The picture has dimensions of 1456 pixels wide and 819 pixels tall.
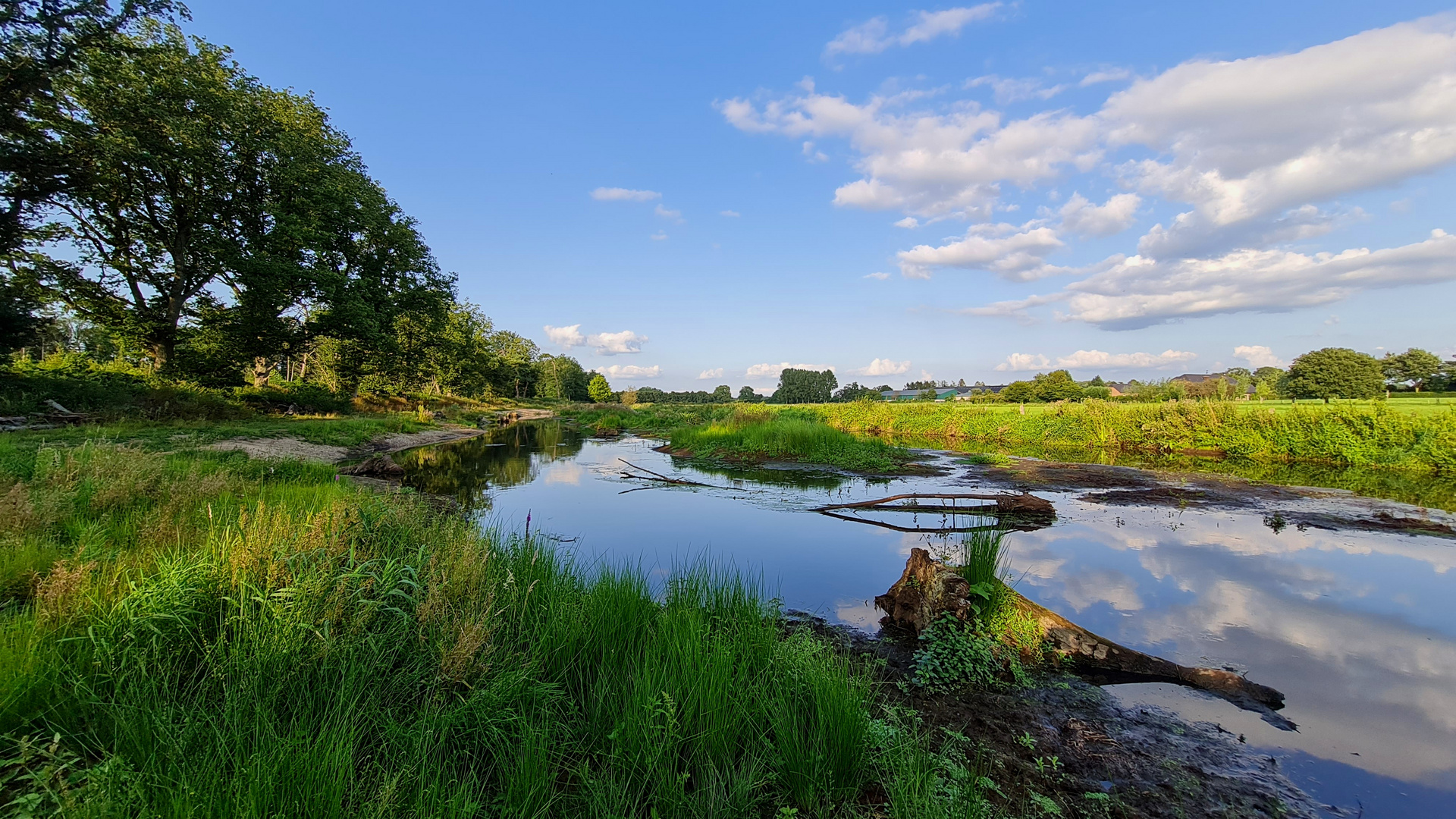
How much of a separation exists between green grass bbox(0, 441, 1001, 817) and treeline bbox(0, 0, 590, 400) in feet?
68.0

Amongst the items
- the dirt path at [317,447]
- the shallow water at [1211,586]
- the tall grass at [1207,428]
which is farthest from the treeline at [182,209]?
the tall grass at [1207,428]

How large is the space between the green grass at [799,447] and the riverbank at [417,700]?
1446 centimetres

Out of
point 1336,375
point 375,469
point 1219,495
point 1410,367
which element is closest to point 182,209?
point 375,469

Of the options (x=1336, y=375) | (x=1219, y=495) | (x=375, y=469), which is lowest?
(x=1219, y=495)

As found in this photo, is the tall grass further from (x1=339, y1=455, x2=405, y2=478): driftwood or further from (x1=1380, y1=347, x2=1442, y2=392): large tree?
(x1=1380, y1=347, x2=1442, y2=392): large tree

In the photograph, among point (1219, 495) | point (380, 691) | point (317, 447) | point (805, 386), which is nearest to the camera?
point (380, 691)

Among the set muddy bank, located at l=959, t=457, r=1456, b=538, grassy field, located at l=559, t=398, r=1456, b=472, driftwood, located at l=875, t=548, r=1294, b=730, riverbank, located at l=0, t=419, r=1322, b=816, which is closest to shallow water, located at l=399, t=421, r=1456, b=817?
driftwood, located at l=875, t=548, r=1294, b=730

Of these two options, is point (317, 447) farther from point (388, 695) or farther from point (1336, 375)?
point (1336, 375)

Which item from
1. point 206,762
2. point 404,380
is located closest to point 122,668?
point 206,762

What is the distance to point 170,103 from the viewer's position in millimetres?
19875

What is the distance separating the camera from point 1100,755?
3.40 m

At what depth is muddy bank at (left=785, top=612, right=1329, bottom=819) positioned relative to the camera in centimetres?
297

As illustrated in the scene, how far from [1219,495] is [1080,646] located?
11.7 m

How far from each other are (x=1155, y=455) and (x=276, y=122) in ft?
141
